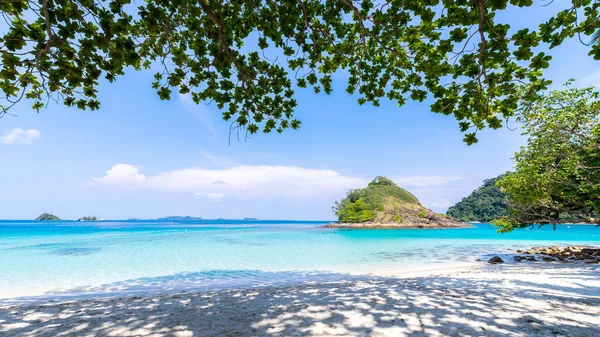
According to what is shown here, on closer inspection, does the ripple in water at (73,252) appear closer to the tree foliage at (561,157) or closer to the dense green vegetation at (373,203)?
the tree foliage at (561,157)

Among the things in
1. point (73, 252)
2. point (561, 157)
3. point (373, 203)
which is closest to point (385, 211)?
point (373, 203)

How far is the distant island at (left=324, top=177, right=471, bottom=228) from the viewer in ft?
247

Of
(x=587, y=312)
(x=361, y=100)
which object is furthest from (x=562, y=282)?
(x=361, y=100)

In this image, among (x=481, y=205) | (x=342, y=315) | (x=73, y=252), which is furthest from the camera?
(x=481, y=205)

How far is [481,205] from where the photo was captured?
5128 inches

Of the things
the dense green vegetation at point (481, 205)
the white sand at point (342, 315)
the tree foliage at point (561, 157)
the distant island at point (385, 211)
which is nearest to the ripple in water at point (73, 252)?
the white sand at point (342, 315)

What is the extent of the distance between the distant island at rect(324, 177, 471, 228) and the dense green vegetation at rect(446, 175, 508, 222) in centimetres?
5613

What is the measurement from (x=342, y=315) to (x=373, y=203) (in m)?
78.2

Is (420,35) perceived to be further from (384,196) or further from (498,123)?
(384,196)

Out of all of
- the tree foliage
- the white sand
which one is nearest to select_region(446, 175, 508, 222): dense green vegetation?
the tree foliage

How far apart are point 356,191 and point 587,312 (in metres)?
80.9

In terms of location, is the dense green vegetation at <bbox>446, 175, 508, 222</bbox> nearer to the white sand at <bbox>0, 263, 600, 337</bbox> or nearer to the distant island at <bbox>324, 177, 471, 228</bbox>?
the distant island at <bbox>324, 177, 471, 228</bbox>

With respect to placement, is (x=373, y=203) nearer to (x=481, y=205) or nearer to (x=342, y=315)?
(x=342, y=315)

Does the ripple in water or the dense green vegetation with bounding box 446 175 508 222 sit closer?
the ripple in water
